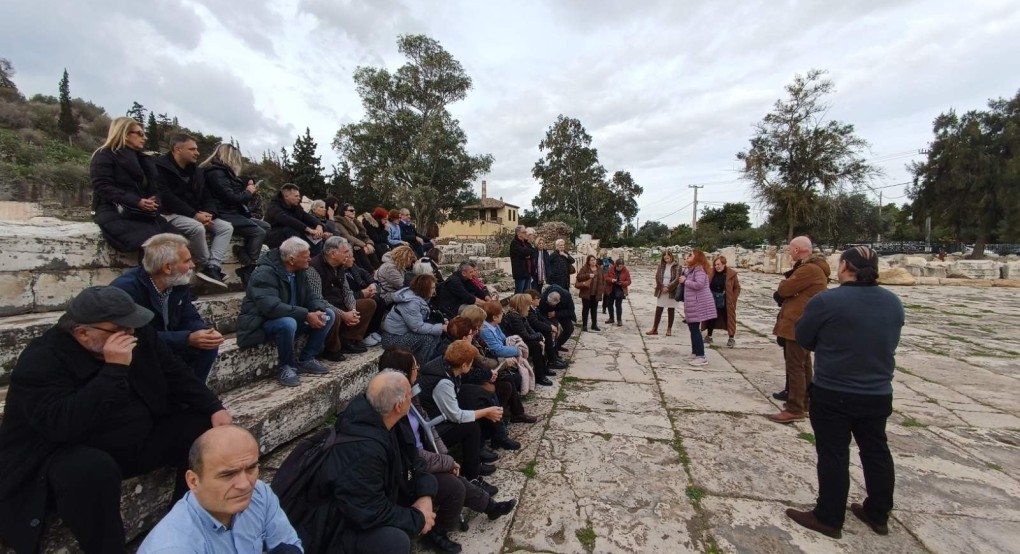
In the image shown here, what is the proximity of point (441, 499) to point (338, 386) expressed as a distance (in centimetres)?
138

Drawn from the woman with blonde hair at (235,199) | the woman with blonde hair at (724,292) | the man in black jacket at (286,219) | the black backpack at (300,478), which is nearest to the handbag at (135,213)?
the woman with blonde hair at (235,199)

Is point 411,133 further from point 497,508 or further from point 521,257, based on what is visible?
point 497,508

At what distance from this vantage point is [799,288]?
A: 154 inches

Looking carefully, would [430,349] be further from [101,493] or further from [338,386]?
[101,493]

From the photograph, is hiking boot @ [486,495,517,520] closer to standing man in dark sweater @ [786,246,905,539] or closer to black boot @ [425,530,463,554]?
black boot @ [425,530,463,554]

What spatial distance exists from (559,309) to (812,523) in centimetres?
406

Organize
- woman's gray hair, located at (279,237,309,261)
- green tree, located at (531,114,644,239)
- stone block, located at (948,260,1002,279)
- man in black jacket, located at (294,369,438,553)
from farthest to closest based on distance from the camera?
green tree, located at (531,114,644,239)
stone block, located at (948,260,1002,279)
woman's gray hair, located at (279,237,309,261)
man in black jacket, located at (294,369,438,553)

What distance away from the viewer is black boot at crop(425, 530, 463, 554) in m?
2.15

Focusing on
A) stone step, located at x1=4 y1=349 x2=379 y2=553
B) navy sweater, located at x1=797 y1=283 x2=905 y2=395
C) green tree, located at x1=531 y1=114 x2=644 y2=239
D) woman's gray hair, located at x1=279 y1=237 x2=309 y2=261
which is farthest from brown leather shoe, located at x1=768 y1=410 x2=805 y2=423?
green tree, located at x1=531 y1=114 x2=644 y2=239

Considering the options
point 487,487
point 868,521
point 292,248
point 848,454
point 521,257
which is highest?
point 292,248

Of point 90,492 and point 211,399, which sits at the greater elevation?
point 211,399

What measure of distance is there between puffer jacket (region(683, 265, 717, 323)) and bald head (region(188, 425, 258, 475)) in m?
5.52

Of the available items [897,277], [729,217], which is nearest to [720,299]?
[897,277]

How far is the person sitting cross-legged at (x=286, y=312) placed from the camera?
2.91 metres
